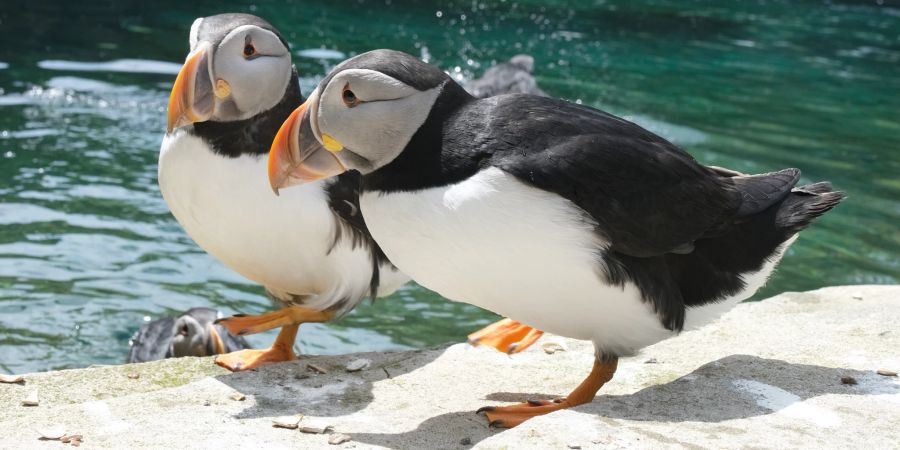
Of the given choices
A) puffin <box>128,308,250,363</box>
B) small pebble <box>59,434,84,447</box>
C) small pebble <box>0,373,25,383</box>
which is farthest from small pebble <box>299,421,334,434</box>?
puffin <box>128,308,250,363</box>

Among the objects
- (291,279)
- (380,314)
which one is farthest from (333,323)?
(291,279)

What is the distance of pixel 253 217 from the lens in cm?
444

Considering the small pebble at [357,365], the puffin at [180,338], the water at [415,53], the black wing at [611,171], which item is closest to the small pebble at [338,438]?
the small pebble at [357,365]

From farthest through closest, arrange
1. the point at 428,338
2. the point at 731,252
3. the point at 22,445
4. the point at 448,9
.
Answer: the point at 448,9 < the point at 428,338 < the point at 731,252 < the point at 22,445

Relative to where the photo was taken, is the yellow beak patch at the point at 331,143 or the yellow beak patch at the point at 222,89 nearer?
the yellow beak patch at the point at 331,143

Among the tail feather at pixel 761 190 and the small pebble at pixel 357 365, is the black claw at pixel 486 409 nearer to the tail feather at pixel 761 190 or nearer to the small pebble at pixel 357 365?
the small pebble at pixel 357 365

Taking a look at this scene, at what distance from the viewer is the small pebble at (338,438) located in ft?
11.5

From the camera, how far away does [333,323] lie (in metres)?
6.85

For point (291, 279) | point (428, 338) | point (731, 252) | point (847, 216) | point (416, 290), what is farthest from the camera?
point (847, 216)

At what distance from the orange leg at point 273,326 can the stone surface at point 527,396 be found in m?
0.17

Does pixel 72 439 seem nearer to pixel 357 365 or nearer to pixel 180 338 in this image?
pixel 357 365

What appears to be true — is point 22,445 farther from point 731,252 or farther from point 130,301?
point 130,301

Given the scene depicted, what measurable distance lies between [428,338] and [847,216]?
4355 millimetres

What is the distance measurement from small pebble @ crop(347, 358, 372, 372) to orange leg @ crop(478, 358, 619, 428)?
32.6 inches
